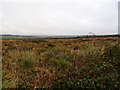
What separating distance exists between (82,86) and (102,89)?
482 millimetres

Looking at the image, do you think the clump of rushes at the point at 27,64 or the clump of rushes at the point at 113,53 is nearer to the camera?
the clump of rushes at the point at 27,64

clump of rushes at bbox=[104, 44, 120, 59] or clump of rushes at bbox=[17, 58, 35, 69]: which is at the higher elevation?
clump of rushes at bbox=[104, 44, 120, 59]

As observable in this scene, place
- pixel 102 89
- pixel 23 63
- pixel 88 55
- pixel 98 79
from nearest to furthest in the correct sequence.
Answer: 1. pixel 102 89
2. pixel 98 79
3. pixel 23 63
4. pixel 88 55

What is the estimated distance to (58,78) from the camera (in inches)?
121

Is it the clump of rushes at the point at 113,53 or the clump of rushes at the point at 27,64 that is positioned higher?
the clump of rushes at the point at 113,53

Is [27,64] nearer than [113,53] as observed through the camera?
Yes

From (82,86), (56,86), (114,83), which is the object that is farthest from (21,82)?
(114,83)

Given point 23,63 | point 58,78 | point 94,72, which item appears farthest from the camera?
point 23,63

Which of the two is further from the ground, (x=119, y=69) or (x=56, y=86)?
(x=119, y=69)

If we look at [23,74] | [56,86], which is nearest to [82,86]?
[56,86]

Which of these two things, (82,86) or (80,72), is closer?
(82,86)

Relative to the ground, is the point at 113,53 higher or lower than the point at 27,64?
higher

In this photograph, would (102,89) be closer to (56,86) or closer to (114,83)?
(114,83)

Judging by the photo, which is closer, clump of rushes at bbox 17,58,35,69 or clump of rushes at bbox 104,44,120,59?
clump of rushes at bbox 17,58,35,69
